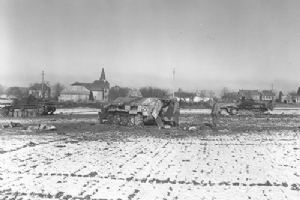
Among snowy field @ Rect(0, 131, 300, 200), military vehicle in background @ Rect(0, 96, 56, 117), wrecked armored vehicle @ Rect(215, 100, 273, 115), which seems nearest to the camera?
snowy field @ Rect(0, 131, 300, 200)

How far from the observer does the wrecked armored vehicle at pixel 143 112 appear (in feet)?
76.2

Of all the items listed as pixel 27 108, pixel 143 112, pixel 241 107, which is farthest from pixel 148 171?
pixel 241 107

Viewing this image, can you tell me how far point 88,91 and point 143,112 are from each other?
103 meters

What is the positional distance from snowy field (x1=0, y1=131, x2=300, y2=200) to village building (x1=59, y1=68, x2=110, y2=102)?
94902 mm

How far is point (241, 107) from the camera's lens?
42469mm

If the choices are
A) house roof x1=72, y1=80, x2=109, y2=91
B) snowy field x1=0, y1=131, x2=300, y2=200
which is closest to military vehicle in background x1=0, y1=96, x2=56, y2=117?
snowy field x1=0, y1=131, x2=300, y2=200

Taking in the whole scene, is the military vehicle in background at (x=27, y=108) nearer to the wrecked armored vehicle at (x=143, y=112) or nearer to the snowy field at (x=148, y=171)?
the wrecked armored vehicle at (x=143, y=112)

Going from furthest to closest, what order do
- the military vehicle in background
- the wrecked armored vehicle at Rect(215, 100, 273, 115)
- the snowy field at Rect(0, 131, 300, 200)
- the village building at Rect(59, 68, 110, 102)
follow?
1. the village building at Rect(59, 68, 110, 102)
2. the wrecked armored vehicle at Rect(215, 100, 273, 115)
3. the military vehicle in background
4. the snowy field at Rect(0, 131, 300, 200)

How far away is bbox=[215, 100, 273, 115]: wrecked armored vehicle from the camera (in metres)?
40.9

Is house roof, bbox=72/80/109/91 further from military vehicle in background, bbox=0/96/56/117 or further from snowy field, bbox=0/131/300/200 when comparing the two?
snowy field, bbox=0/131/300/200

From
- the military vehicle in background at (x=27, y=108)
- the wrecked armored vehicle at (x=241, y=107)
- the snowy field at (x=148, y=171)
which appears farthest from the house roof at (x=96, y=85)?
the snowy field at (x=148, y=171)

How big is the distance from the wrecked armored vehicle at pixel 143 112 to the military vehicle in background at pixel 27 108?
14055 millimetres

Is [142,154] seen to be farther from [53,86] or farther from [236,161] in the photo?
[53,86]

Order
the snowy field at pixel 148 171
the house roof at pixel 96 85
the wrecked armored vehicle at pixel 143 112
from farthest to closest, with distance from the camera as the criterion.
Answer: the house roof at pixel 96 85
the wrecked armored vehicle at pixel 143 112
the snowy field at pixel 148 171
